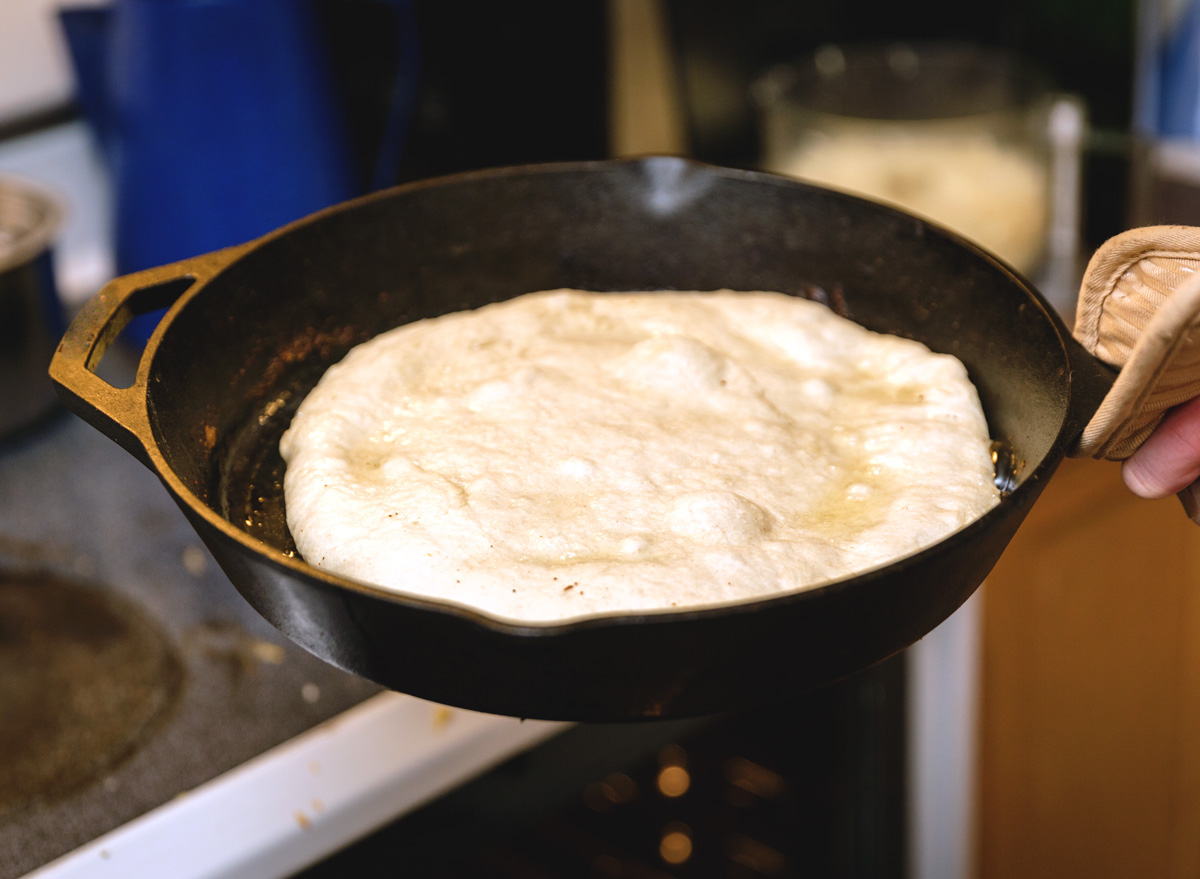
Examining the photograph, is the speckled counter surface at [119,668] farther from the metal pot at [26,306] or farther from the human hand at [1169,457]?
the human hand at [1169,457]

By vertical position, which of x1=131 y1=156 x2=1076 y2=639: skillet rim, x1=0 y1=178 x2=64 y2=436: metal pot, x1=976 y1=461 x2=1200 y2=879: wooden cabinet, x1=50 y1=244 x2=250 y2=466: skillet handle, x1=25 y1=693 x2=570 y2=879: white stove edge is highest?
x1=50 y1=244 x2=250 y2=466: skillet handle

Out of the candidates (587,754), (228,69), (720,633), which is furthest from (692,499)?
(228,69)

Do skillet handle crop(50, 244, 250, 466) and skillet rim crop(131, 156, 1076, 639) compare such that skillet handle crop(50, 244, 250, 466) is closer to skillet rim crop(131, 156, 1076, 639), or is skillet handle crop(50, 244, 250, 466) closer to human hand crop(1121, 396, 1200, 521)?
skillet rim crop(131, 156, 1076, 639)

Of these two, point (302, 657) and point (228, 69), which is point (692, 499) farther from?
point (228, 69)

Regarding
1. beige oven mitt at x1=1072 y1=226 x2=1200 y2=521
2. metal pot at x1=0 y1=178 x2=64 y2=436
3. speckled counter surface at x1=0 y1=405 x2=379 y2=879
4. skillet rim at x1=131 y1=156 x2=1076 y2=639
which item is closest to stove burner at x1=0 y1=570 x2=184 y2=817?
speckled counter surface at x1=0 y1=405 x2=379 y2=879

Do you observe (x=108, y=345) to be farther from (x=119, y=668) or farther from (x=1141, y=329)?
(x=1141, y=329)

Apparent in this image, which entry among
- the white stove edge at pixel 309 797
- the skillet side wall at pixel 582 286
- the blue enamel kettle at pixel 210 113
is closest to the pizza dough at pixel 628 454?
the skillet side wall at pixel 582 286
